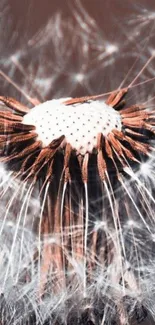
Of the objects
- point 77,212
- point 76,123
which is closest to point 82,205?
point 77,212

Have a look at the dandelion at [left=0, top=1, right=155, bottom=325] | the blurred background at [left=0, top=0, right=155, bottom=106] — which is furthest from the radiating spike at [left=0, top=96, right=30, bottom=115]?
the blurred background at [left=0, top=0, right=155, bottom=106]

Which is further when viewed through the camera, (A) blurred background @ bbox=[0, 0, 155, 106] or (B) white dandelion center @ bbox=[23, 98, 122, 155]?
(A) blurred background @ bbox=[0, 0, 155, 106]

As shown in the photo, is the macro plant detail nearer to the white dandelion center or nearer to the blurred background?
the white dandelion center

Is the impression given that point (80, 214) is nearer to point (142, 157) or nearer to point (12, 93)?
point (142, 157)

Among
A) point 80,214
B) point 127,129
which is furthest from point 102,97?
point 80,214

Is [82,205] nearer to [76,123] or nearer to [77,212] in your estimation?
[77,212]

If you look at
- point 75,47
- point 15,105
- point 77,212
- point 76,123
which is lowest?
point 77,212

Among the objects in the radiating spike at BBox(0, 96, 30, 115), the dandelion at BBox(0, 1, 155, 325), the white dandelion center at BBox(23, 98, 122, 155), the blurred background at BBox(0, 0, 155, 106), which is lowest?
the dandelion at BBox(0, 1, 155, 325)

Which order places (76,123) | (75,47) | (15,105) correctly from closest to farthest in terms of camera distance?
(76,123) < (15,105) < (75,47)
